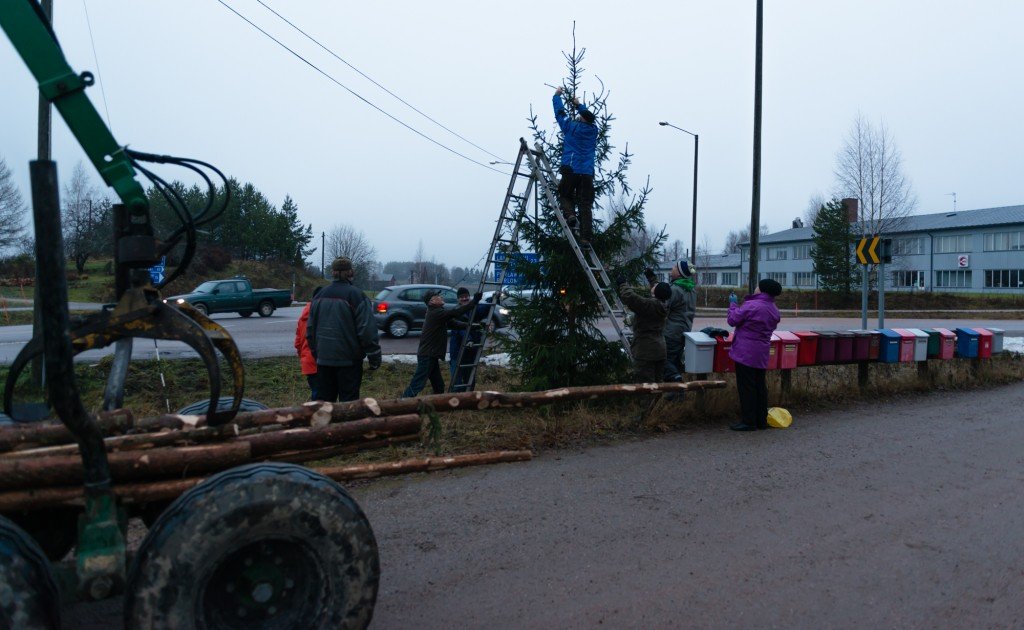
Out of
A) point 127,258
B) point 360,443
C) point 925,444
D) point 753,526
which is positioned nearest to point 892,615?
point 753,526

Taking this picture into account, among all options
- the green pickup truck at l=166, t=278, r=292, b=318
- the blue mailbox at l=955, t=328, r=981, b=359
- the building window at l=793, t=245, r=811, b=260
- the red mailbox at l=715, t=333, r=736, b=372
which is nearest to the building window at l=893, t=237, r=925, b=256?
the building window at l=793, t=245, r=811, b=260

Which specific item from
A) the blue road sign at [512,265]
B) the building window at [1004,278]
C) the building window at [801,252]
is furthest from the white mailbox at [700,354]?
the building window at [801,252]

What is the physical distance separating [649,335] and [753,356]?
1221mm

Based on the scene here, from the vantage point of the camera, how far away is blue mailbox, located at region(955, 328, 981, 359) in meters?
13.0

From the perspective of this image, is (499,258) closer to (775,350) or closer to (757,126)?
(775,350)

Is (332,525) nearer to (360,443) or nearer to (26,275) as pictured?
(360,443)

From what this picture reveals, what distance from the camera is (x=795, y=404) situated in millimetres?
10586

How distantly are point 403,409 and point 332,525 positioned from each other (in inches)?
58.5

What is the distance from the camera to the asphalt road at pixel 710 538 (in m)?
4.18

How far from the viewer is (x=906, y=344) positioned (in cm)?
1196

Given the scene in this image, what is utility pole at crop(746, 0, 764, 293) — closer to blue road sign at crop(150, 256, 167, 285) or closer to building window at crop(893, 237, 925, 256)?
blue road sign at crop(150, 256, 167, 285)

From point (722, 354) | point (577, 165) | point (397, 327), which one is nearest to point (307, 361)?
point (577, 165)

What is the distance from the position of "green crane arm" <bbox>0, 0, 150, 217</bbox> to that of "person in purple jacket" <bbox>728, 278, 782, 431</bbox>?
699cm

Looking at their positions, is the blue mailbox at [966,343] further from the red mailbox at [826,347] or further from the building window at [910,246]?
the building window at [910,246]
